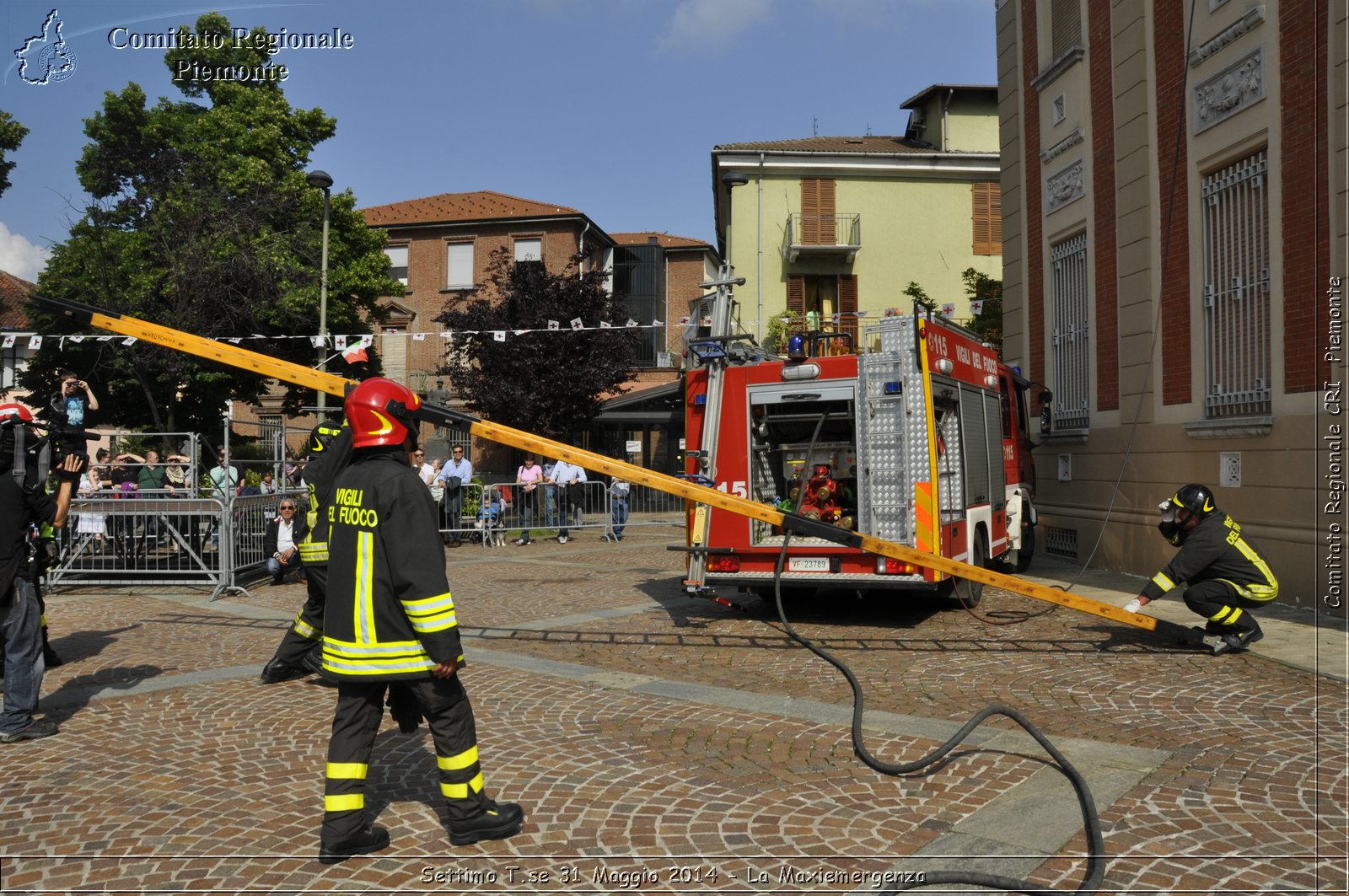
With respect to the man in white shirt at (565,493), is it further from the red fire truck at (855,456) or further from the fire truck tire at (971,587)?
the fire truck tire at (971,587)

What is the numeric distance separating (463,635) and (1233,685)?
19.4 feet

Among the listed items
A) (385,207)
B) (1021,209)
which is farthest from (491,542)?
(385,207)

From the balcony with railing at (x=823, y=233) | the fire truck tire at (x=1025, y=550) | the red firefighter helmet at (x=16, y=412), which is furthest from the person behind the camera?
→ the balcony with railing at (x=823, y=233)

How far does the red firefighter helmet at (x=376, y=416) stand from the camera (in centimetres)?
385

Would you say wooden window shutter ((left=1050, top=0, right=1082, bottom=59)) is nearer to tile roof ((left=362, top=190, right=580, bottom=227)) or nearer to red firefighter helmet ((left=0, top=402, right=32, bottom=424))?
red firefighter helmet ((left=0, top=402, right=32, bottom=424))

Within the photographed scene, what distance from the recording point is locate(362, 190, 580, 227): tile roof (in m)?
37.7

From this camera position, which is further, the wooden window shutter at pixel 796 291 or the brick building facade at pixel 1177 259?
the wooden window shutter at pixel 796 291

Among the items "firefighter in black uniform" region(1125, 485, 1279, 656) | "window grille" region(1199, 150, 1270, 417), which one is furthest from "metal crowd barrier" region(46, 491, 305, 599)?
"window grille" region(1199, 150, 1270, 417)

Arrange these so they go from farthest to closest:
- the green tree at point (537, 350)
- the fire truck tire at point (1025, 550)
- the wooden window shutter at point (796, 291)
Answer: the wooden window shutter at point (796, 291) → the green tree at point (537, 350) → the fire truck tire at point (1025, 550)

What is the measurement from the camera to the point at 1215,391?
9992 millimetres

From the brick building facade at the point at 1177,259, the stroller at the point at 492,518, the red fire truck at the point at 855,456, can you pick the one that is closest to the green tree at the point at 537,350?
the stroller at the point at 492,518

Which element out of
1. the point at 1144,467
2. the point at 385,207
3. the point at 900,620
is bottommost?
the point at 900,620

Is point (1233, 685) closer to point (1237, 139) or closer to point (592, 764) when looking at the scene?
point (592, 764)

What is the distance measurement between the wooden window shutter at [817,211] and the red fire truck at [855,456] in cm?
1940
